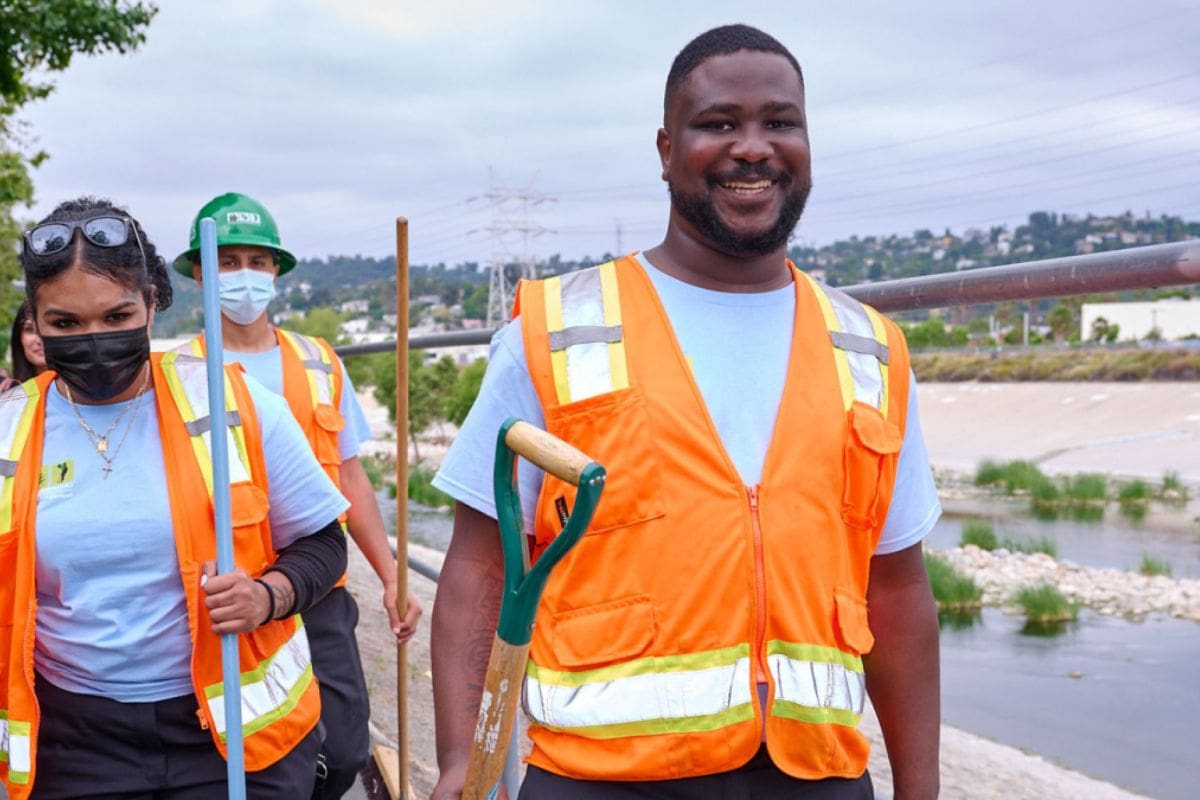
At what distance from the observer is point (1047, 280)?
2424mm

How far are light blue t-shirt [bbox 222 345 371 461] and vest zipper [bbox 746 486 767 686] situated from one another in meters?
2.42

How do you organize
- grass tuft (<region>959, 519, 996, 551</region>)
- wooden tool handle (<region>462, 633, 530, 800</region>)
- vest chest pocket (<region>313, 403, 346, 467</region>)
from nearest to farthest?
wooden tool handle (<region>462, 633, 530, 800</region>) < vest chest pocket (<region>313, 403, 346, 467</region>) < grass tuft (<region>959, 519, 996, 551</region>)

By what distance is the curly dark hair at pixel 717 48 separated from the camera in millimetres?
2156

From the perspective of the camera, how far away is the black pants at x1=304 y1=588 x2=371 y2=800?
144 inches

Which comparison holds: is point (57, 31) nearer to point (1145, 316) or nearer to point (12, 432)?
point (12, 432)

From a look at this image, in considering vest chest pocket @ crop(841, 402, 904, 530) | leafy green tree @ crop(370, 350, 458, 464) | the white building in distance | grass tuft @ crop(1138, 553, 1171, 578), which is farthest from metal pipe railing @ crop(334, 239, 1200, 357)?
the white building in distance

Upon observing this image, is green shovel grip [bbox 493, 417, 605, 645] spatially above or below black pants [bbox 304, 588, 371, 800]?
above

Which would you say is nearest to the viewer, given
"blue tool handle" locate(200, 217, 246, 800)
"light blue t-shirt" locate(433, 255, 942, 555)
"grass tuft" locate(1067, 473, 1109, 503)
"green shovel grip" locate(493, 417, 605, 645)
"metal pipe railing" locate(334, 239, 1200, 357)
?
"green shovel grip" locate(493, 417, 605, 645)

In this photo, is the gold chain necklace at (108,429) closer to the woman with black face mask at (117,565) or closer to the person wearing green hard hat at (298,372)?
the woman with black face mask at (117,565)

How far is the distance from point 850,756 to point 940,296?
105 cm

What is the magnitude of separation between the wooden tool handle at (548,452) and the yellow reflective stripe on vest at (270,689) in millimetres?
1094

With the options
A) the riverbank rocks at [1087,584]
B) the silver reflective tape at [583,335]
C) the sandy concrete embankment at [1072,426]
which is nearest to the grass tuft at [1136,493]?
the sandy concrete embankment at [1072,426]

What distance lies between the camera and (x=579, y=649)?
1909 millimetres

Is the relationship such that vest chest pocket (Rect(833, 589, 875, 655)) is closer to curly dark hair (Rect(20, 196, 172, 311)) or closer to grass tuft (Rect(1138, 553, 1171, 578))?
curly dark hair (Rect(20, 196, 172, 311))
